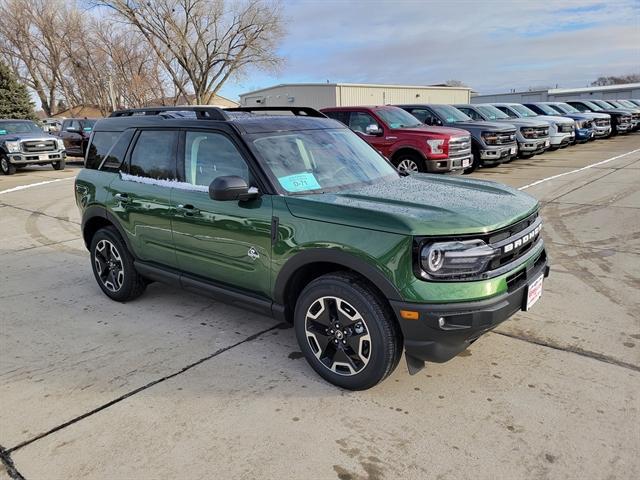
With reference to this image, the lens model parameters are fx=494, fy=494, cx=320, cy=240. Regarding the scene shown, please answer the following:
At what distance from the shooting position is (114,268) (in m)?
4.84

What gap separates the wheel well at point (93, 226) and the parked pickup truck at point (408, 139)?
20.8 ft

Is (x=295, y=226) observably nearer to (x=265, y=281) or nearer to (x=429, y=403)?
(x=265, y=281)

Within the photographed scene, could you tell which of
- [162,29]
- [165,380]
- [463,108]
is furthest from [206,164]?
[162,29]

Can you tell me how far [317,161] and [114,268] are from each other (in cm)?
241

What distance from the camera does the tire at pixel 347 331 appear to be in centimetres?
295

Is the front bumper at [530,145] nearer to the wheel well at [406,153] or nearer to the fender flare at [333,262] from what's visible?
the wheel well at [406,153]

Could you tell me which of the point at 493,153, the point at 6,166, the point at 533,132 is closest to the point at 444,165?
the point at 493,153

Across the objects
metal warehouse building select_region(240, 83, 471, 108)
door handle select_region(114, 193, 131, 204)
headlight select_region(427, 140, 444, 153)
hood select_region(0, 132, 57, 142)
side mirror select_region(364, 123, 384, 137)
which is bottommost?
door handle select_region(114, 193, 131, 204)

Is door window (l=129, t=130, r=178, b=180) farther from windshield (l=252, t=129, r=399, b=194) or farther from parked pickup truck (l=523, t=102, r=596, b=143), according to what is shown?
parked pickup truck (l=523, t=102, r=596, b=143)

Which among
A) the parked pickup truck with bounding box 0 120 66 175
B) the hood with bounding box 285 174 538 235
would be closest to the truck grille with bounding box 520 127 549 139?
the hood with bounding box 285 174 538 235

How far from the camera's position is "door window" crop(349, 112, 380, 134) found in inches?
444

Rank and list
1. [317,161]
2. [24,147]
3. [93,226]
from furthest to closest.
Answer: [24,147], [93,226], [317,161]

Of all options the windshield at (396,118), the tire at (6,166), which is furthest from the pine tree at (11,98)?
the windshield at (396,118)

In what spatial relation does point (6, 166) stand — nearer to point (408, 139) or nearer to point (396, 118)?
point (396, 118)
